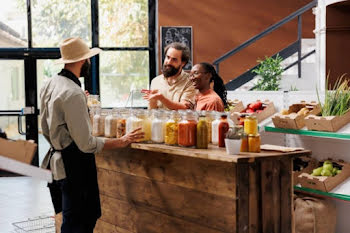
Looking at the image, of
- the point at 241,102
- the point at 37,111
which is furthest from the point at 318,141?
the point at 37,111

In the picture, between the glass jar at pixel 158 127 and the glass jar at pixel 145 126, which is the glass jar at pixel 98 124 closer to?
the glass jar at pixel 145 126

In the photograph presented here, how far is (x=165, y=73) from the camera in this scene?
14.8 ft

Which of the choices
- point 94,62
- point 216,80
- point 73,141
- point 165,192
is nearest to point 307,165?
point 216,80

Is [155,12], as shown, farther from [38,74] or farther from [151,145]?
[151,145]

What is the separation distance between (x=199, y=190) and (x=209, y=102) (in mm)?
923

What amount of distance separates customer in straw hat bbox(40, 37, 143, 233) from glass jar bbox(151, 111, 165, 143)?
0.13 meters

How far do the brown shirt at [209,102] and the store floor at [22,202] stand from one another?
1.93 m

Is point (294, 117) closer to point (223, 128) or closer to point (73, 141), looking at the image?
Result: point (223, 128)

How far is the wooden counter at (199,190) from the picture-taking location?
309 centimetres

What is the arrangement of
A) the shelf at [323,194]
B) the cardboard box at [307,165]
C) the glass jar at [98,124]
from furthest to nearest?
the cardboard box at [307,165] < the shelf at [323,194] < the glass jar at [98,124]

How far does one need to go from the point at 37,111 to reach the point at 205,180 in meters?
6.67

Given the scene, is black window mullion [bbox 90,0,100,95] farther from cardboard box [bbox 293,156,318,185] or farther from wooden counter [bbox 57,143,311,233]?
wooden counter [bbox 57,143,311,233]

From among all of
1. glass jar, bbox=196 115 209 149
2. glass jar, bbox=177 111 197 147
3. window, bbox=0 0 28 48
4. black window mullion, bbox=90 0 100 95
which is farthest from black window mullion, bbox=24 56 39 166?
glass jar, bbox=196 115 209 149

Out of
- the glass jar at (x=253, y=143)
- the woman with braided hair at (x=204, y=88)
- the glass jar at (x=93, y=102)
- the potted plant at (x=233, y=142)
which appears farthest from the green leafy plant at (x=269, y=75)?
the potted plant at (x=233, y=142)
